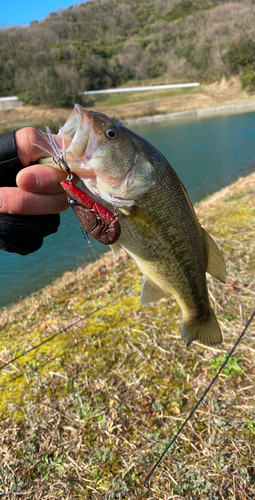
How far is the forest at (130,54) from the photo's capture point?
234 ft

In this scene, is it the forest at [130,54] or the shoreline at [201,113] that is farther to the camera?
the forest at [130,54]

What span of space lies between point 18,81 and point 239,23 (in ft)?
201

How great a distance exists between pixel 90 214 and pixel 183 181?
1663cm

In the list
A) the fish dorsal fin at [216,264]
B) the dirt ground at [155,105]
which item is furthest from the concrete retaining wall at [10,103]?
the fish dorsal fin at [216,264]

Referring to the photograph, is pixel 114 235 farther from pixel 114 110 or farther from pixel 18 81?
pixel 18 81

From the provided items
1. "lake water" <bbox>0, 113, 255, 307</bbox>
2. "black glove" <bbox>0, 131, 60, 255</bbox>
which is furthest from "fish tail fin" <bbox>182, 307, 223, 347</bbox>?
"lake water" <bbox>0, 113, 255, 307</bbox>

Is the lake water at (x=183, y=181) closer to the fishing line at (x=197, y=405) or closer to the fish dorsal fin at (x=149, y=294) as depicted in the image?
the fishing line at (x=197, y=405)

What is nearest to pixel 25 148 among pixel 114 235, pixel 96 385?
pixel 114 235

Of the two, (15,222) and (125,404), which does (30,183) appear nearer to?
(15,222)

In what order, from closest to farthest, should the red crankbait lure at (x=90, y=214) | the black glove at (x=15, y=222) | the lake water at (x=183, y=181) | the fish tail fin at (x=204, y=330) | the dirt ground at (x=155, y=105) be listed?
the red crankbait lure at (x=90, y=214), the black glove at (x=15, y=222), the fish tail fin at (x=204, y=330), the lake water at (x=183, y=181), the dirt ground at (x=155, y=105)

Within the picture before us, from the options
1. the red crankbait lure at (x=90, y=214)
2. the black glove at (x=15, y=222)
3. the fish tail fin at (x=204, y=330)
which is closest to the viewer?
the red crankbait lure at (x=90, y=214)

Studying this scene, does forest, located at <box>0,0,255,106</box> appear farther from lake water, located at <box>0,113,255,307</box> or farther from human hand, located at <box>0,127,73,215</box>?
human hand, located at <box>0,127,73,215</box>

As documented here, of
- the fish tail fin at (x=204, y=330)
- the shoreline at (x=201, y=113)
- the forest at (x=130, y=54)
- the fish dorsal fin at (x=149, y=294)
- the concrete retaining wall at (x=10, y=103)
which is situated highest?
the forest at (x=130, y=54)

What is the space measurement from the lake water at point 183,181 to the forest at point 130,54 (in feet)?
146
